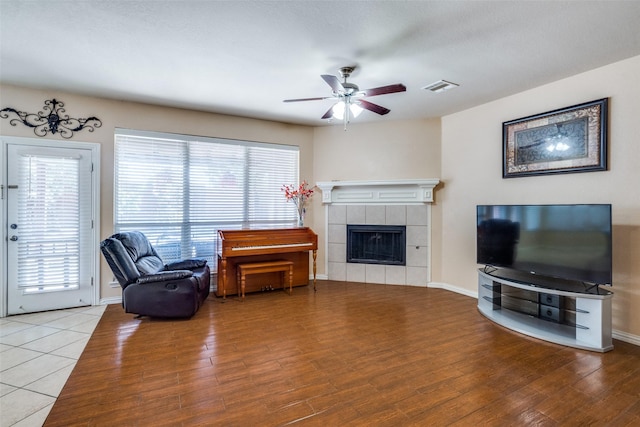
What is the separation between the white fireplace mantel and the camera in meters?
4.82

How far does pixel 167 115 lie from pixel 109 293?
8.17 ft

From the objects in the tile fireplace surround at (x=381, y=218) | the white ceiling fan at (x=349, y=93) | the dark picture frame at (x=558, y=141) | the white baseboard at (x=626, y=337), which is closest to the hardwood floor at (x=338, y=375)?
the white baseboard at (x=626, y=337)

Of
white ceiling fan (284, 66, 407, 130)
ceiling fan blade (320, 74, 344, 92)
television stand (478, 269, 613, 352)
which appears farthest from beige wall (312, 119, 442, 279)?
ceiling fan blade (320, 74, 344, 92)

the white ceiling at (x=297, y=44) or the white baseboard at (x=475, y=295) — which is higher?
the white ceiling at (x=297, y=44)

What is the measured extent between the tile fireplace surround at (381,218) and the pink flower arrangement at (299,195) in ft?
0.92

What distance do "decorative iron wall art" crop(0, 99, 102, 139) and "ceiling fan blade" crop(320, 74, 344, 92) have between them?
3214 millimetres

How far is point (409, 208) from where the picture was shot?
16.3 ft

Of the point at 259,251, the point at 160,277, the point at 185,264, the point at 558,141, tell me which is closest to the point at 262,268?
the point at 259,251

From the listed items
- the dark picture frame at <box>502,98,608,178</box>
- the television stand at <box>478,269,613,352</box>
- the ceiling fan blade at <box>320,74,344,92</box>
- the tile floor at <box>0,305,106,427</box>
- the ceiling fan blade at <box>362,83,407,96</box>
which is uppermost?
the ceiling fan blade at <box>320,74,344,92</box>

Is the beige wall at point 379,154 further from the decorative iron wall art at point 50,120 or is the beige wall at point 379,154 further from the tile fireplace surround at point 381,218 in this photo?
the decorative iron wall art at point 50,120

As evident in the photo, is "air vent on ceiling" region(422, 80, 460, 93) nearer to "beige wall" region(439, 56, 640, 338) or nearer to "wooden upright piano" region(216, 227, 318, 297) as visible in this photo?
"beige wall" region(439, 56, 640, 338)

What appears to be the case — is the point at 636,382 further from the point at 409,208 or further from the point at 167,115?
the point at 167,115

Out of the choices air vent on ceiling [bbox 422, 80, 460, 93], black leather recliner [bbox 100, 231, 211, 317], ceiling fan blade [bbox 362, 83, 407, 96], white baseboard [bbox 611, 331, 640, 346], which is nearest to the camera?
ceiling fan blade [bbox 362, 83, 407, 96]

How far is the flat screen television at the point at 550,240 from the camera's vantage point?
2.75 meters
